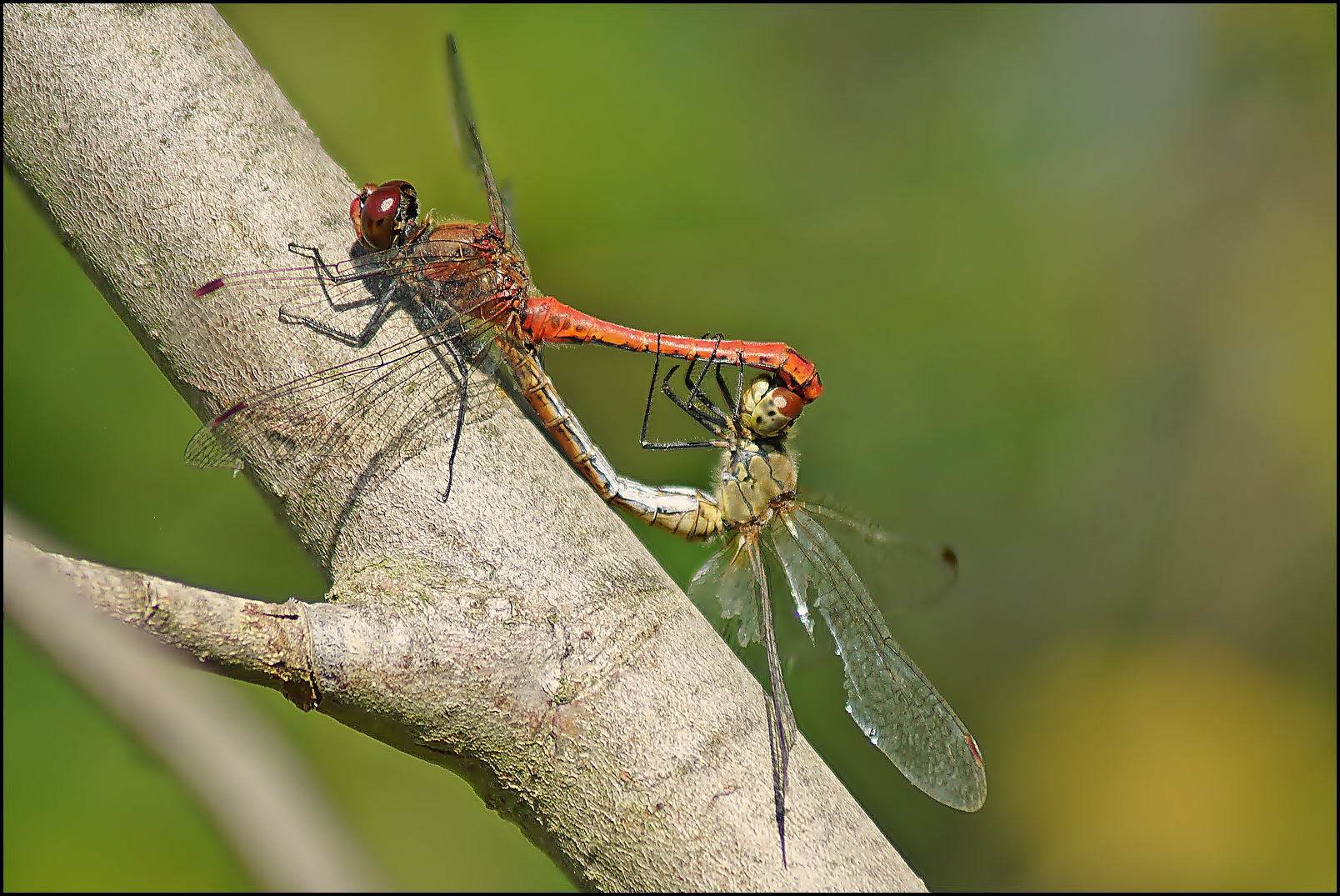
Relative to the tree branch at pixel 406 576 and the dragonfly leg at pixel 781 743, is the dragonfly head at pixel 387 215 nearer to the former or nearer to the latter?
the tree branch at pixel 406 576

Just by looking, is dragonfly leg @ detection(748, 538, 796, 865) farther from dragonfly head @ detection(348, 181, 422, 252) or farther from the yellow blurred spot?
the yellow blurred spot

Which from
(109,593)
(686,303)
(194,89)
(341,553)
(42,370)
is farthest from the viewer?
(686,303)

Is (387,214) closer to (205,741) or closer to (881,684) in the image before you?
(205,741)

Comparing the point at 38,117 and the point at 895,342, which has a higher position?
the point at 38,117

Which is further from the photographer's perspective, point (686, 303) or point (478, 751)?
point (686, 303)

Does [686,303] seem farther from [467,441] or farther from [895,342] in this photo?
[467,441]

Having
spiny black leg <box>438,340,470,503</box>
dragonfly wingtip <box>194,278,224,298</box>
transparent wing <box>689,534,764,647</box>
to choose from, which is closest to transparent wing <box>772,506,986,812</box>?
transparent wing <box>689,534,764,647</box>

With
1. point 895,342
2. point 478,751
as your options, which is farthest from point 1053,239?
point 478,751
